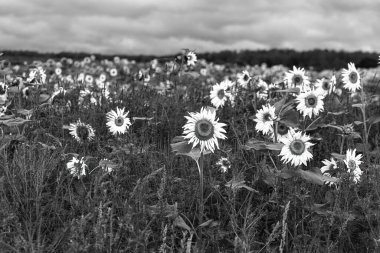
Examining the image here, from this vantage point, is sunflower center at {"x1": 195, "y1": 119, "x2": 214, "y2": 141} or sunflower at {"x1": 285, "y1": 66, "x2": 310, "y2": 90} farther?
sunflower at {"x1": 285, "y1": 66, "x2": 310, "y2": 90}

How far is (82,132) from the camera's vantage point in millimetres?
5062

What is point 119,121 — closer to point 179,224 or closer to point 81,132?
point 81,132

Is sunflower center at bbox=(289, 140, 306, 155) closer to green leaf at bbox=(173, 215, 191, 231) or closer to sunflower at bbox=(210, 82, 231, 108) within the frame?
green leaf at bbox=(173, 215, 191, 231)

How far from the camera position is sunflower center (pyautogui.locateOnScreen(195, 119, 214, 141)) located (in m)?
3.66

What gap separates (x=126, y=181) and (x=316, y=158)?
206 cm

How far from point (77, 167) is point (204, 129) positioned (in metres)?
1.03

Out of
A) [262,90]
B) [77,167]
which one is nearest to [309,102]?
[262,90]

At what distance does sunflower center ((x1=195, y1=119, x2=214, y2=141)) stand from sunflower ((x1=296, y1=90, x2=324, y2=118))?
4.82 feet

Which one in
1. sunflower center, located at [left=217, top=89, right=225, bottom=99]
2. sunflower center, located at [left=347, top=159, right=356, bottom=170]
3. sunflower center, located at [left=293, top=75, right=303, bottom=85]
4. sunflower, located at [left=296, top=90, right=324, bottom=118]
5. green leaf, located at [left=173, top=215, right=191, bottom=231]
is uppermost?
sunflower center, located at [left=293, top=75, right=303, bottom=85]

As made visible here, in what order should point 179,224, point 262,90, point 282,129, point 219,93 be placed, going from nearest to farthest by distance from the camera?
1. point 179,224
2. point 282,129
3. point 219,93
4. point 262,90

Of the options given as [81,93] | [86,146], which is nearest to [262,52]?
[81,93]

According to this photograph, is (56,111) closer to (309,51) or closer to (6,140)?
(6,140)

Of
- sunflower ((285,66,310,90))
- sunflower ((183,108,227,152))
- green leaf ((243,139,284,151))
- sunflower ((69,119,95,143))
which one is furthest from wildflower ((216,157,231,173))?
sunflower ((285,66,310,90))

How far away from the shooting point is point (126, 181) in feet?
13.9
